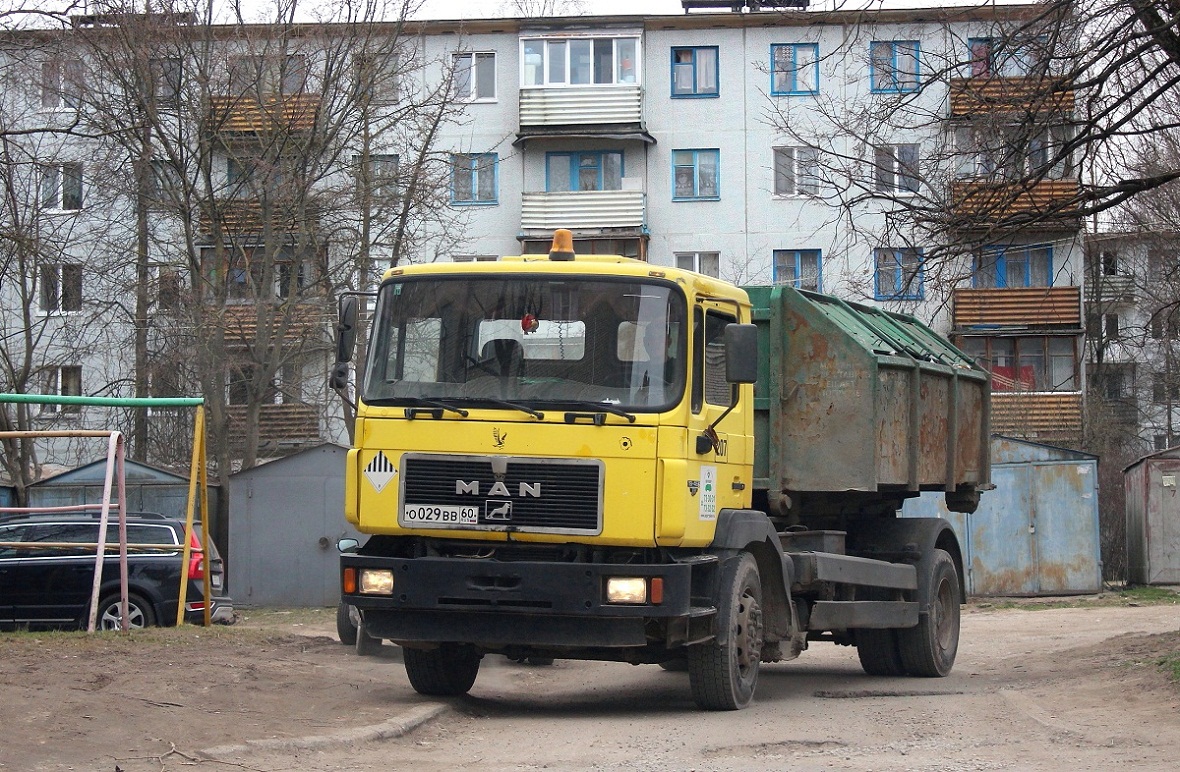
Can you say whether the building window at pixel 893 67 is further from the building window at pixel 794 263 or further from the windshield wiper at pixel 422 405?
the building window at pixel 794 263

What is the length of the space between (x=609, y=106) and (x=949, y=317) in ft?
33.7

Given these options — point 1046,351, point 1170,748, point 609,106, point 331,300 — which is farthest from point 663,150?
point 1170,748

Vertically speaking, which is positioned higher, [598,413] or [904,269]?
[904,269]

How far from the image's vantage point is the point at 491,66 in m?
39.3

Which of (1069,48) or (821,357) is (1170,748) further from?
(1069,48)

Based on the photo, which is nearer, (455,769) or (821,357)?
(455,769)

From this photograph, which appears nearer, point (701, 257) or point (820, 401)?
point (820, 401)

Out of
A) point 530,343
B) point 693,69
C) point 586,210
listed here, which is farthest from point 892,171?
point 693,69

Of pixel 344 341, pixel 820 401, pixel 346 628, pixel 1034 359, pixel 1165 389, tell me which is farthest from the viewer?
pixel 1165 389

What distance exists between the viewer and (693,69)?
38.9m

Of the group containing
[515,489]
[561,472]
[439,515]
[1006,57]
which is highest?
[1006,57]

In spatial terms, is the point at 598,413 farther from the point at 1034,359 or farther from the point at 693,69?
the point at 1034,359

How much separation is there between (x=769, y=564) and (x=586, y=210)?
2814 cm

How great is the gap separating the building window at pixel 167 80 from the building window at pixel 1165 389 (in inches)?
1192
